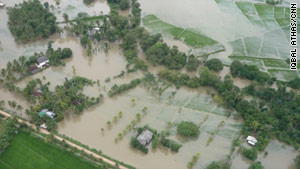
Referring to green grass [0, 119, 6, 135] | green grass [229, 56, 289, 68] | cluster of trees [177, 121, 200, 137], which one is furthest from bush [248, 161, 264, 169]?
green grass [0, 119, 6, 135]

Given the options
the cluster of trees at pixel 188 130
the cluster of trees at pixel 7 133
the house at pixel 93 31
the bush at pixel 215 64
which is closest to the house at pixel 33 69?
the cluster of trees at pixel 7 133

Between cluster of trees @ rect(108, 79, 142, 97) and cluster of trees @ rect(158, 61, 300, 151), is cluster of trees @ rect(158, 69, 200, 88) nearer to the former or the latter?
cluster of trees @ rect(158, 61, 300, 151)

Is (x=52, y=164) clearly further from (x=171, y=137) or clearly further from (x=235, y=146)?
(x=235, y=146)

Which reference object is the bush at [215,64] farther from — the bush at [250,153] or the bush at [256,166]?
the bush at [256,166]

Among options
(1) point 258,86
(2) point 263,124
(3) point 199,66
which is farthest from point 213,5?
(2) point 263,124

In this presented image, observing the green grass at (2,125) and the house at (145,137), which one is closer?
the house at (145,137)

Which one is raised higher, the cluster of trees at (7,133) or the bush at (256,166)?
the bush at (256,166)
